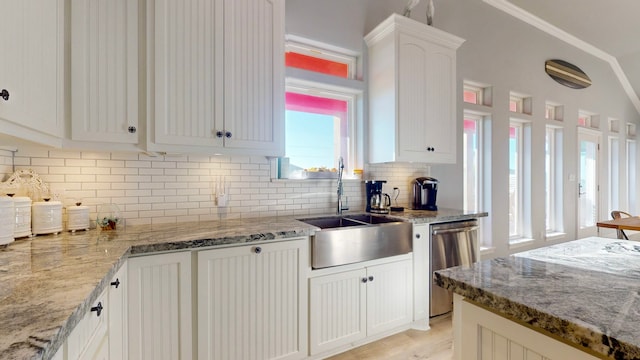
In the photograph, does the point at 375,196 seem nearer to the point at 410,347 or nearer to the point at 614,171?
the point at 410,347

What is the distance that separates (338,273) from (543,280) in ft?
4.22

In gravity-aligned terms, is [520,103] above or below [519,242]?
above

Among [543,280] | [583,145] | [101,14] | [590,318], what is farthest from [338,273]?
[583,145]

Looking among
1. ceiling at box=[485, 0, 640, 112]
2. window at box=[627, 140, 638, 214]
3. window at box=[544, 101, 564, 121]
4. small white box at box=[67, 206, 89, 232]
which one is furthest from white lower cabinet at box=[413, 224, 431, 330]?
window at box=[627, 140, 638, 214]

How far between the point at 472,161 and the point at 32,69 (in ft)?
13.2

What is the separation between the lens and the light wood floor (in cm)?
199

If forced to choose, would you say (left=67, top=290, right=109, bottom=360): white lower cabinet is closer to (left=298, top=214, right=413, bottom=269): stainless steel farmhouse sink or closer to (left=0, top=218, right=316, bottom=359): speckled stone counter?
(left=0, top=218, right=316, bottom=359): speckled stone counter

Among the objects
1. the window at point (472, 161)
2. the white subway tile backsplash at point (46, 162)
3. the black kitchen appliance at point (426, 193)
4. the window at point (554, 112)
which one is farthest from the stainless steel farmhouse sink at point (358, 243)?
the window at point (554, 112)

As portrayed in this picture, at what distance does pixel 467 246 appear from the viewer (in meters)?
2.52

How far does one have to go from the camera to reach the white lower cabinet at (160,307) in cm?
137

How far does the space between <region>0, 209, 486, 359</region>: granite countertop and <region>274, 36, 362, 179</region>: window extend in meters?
0.74

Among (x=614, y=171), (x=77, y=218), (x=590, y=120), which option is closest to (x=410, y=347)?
(x=77, y=218)

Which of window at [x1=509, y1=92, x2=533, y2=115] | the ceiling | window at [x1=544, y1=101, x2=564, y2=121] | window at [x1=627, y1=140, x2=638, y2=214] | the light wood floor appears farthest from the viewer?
window at [x1=627, y1=140, x2=638, y2=214]

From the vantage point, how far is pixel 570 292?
679mm
